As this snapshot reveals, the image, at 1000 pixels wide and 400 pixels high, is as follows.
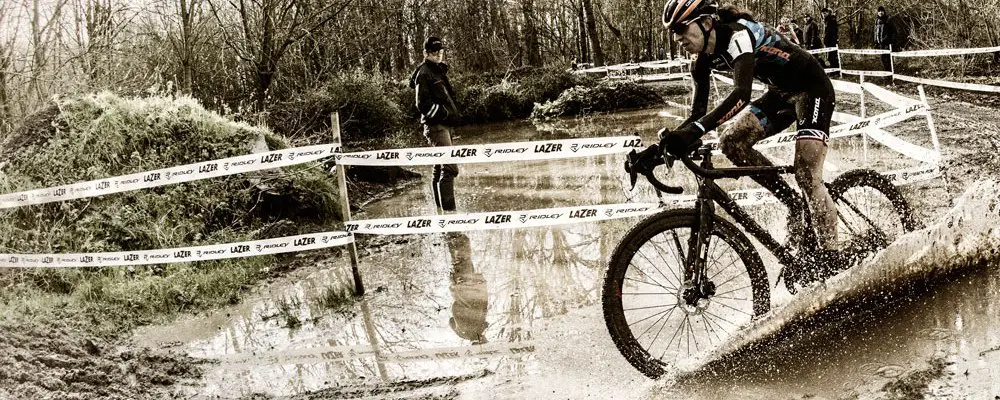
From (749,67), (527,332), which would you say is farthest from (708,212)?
(527,332)

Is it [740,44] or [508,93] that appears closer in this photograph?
[740,44]

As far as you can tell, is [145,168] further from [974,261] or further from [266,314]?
[974,261]

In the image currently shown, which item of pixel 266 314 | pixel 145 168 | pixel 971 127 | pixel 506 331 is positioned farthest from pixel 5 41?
pixel 971 127

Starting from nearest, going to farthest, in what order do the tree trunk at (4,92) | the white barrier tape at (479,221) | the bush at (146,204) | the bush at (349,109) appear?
the white barrier tape at (479,221), the bush at (146,204), the tree trunk at (4,92), the bush at (349,109)

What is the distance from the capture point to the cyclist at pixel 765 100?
12.2 feet

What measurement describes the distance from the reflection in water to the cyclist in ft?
6.97

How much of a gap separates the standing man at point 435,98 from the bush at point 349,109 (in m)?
6.34

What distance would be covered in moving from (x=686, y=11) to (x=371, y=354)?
2.97m

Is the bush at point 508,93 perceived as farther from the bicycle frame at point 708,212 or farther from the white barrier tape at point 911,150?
the bicycle frame at point 708,212

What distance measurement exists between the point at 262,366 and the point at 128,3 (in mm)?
10655

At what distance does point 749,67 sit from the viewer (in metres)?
3.73

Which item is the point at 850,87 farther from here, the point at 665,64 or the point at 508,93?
the point at 508,93

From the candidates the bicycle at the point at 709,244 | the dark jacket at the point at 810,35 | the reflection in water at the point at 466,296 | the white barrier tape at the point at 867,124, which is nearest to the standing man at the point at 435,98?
the reflection in water at the point at 466,296

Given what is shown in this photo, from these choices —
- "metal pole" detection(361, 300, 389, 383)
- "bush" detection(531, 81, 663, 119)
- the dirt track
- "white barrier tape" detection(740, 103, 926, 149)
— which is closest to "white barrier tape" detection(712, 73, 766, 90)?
"bush" detection(531, 81, 663, 119)
